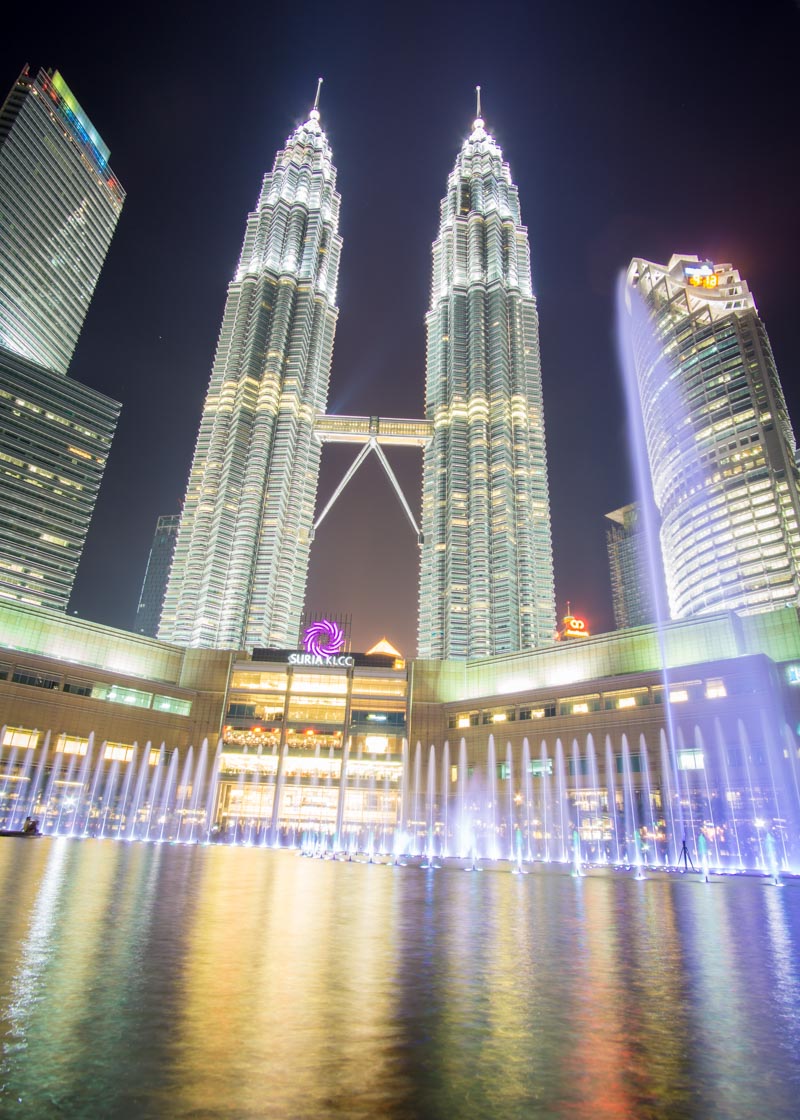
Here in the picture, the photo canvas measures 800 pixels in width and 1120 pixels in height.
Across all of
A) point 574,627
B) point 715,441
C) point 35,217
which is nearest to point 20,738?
point 574,627

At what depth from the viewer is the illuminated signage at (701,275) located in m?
172

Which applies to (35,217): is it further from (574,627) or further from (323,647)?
(574,627)

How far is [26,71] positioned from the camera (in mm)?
187625

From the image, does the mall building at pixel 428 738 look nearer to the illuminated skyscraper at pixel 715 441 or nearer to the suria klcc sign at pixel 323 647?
the suria klcc sign at pixel 323 647

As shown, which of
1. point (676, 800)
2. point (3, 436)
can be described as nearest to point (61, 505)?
point (3, 436)

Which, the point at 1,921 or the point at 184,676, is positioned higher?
the point at 184,676

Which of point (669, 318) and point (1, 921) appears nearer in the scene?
point (1, 921)

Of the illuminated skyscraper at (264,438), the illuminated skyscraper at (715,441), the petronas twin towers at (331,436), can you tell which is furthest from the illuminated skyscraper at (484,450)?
the illuminated skyscraper at (715,441)

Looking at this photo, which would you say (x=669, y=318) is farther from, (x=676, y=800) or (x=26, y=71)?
(x=26, y=71)

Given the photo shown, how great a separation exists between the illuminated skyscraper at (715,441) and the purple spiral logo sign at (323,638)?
86860mm

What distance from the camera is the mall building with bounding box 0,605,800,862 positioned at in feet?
207

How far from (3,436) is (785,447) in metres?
185

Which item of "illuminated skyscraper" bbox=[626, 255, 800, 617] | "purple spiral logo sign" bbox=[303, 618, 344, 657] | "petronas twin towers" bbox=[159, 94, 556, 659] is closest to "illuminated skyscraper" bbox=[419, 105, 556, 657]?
"petronas twin towers" bbox=[159, 94, 556, 659]

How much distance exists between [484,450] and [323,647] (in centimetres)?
8019
